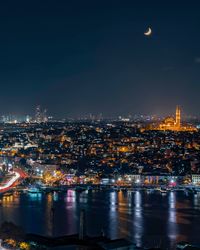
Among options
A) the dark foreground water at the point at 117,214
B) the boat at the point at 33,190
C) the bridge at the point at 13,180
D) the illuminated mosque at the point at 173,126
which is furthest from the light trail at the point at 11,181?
the illuminated mosque at the point at 173,126

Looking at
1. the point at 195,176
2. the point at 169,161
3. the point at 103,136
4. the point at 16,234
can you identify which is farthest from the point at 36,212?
the point at 103,136

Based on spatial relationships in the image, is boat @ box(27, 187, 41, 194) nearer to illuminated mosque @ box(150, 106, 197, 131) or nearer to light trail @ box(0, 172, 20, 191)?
light trail @ box(0, 172, 20, 191)

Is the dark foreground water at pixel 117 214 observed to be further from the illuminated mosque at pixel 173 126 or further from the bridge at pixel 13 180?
the illuminated mosque at pixel 173 126

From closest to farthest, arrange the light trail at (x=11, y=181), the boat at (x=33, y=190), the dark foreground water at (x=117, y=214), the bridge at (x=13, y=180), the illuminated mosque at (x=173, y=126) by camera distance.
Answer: the dark foreground water at (x=117, y=214), the boat at (x=33, y=190), the bridge at (x=13, y=180), the light trail at (x=11, y=181), the illuminated mosque at (x=173, y=126)

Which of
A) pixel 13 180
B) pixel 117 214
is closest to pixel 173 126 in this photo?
pixel 13 180

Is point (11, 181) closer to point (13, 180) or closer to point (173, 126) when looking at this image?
point (13, 180)

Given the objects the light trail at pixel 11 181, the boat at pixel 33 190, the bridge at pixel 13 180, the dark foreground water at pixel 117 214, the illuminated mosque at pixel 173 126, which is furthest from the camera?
the illuminated mosque at pixel 173 126

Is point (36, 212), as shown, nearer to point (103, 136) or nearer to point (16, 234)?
point (16, 234)

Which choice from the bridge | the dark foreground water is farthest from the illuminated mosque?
the dark foreground water
